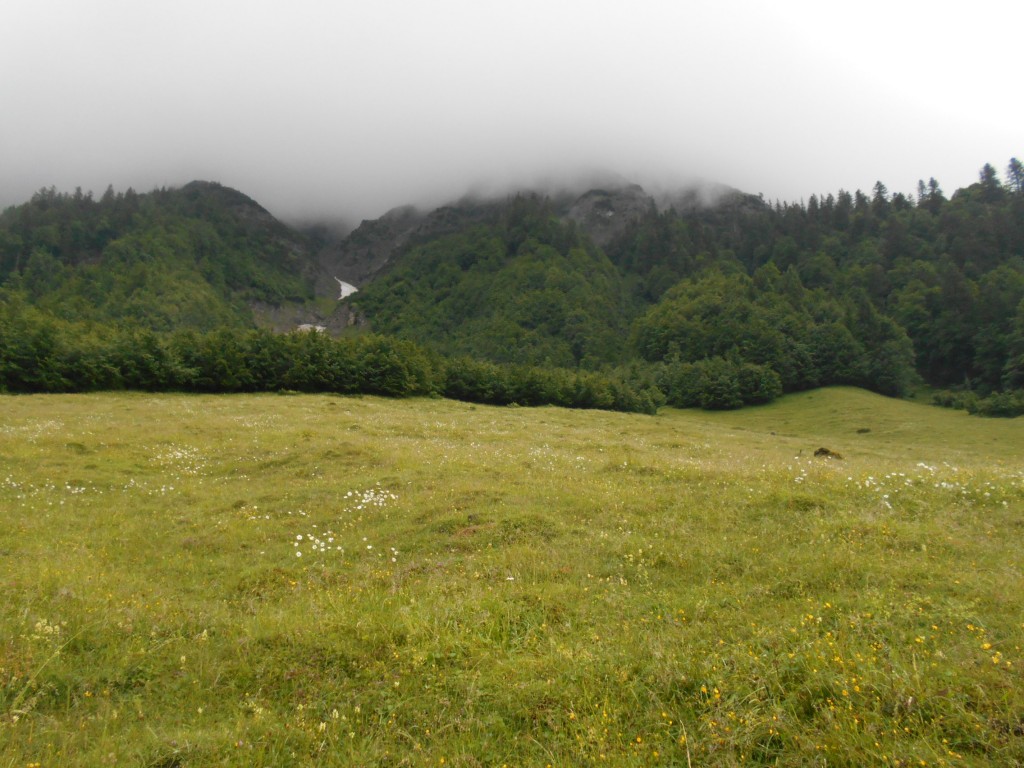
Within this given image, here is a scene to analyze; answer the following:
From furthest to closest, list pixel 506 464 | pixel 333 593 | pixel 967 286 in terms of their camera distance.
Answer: pixel 967 286 → pixel 506 464 → pixel 333 593

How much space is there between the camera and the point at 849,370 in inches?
4712

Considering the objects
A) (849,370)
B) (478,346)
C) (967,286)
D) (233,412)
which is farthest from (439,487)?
(478,346)

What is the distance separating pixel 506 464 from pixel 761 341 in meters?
126

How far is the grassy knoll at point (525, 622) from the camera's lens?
18.3ft

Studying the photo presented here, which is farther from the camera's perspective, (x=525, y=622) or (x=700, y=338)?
(x=700, y=338)

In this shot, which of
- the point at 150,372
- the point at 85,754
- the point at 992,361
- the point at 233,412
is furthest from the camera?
the point at 992,361

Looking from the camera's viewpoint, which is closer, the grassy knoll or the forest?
the grassy knoll

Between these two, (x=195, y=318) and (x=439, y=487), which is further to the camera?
(x=195, y=318)

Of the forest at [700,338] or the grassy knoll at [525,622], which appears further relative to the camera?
the forest at [700,338]

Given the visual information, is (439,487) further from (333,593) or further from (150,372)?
(150,372)

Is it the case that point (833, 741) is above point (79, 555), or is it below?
above

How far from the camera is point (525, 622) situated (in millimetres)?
8242

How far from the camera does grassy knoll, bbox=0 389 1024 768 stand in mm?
5566

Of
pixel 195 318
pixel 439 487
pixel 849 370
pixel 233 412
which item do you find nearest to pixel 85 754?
pixel 439 487
